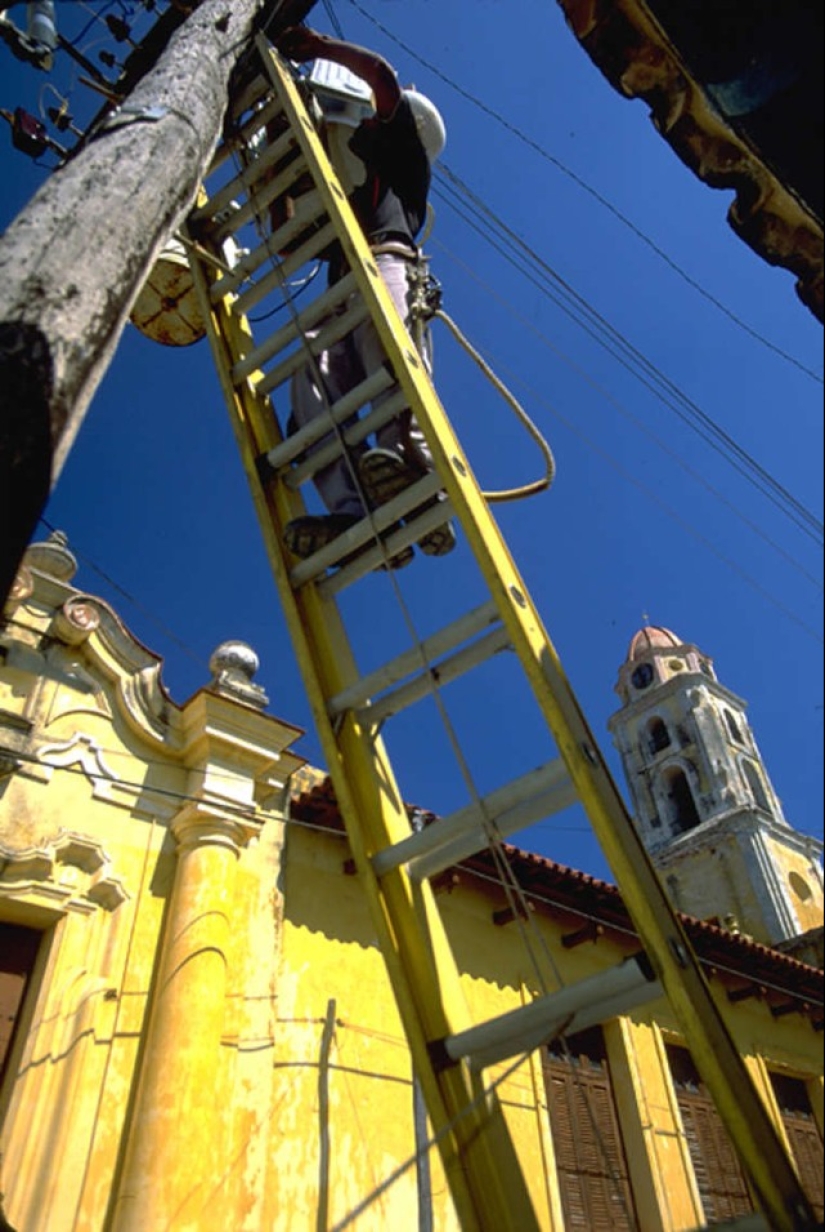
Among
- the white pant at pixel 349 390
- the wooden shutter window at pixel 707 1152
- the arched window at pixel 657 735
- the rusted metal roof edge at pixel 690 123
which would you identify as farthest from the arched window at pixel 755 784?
the rusted metal roof edge at pixel 690 123

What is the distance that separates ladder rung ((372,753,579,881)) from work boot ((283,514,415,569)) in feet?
3.43

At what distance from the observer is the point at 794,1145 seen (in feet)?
30.7

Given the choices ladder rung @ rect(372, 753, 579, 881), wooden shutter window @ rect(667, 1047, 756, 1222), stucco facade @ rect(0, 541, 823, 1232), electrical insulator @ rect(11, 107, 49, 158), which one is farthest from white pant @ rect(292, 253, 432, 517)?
wooden shutter window @ rect(667, 1047, 756, 1222)

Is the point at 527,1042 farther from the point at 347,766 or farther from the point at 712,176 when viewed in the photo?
the point at 712,176

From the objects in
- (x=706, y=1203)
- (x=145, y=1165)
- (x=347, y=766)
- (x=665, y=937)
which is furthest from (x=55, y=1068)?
(x=706, y=1203)

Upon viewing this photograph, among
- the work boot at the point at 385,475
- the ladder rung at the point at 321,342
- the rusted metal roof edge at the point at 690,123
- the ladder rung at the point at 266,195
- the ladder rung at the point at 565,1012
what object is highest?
the ladder rung at the point at 266,195

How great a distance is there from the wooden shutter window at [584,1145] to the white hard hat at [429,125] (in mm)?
6443

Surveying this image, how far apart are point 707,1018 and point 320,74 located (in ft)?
15.5

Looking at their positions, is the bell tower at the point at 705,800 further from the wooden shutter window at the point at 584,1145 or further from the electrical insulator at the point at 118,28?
the electrical insulator at the point at 118,28

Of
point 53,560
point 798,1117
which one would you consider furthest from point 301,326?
point 798,1117

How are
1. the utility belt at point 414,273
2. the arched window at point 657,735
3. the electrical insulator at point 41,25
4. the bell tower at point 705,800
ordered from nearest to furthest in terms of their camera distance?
the utility belt at point 414,273 < the electrical insulator at point 41,25 < the bell tower at point 705,800 < the arched window at point 657,735

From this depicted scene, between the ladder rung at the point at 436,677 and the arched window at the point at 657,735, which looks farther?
the arched window at the point at 657,735

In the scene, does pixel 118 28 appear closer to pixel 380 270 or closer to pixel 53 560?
pixel 380 270

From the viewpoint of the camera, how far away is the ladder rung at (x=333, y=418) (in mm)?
3299
